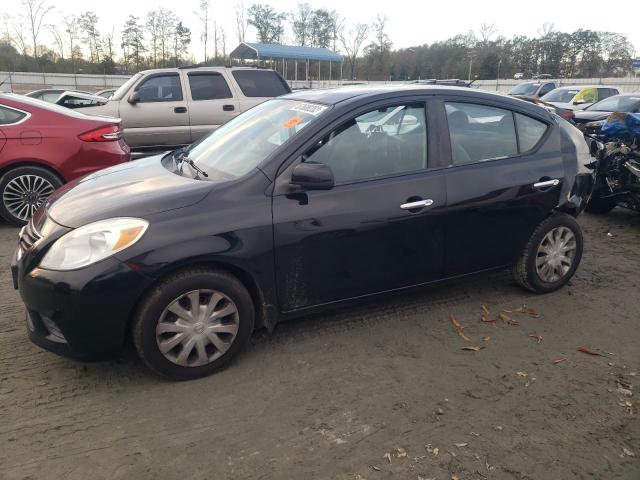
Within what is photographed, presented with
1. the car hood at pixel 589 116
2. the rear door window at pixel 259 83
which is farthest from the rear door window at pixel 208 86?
the car hood at pixel 589 116

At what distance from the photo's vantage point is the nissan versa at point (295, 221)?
2.90 metres

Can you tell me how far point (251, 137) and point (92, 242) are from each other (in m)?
1.42

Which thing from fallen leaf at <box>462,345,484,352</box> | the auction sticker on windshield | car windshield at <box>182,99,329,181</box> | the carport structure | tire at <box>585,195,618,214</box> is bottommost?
fallen leaf at <box>462,345,484,352</box>

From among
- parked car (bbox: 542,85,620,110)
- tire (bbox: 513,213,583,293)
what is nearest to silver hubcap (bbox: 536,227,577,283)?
tire (bbox: 513,213,583,293)

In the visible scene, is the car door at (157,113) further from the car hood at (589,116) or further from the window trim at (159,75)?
the car hood at (589,116)

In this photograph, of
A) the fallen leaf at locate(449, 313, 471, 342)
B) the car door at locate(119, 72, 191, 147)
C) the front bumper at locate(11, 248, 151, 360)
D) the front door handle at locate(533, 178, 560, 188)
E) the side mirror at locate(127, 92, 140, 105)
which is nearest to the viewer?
the front bumper at locate(11, 248, 151, 360)

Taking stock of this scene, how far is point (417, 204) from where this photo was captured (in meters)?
3.58

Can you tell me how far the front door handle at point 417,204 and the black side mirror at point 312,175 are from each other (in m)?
0.62

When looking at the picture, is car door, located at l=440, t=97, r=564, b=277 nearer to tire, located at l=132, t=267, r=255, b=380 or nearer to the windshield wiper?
tire, located at l=132, t=267, r=255, b=380

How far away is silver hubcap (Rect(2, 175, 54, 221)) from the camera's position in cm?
600

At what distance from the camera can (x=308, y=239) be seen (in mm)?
3271

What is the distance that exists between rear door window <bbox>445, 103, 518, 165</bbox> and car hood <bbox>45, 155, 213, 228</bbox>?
1862 millimetres

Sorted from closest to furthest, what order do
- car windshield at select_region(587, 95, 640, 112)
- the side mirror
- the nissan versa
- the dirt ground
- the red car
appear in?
the dirt ground → the nissan versa → the red car → the side mirror → car windshield at select_region(587, 95, 640, 112)

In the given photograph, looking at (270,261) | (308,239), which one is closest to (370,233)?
(308,239)
